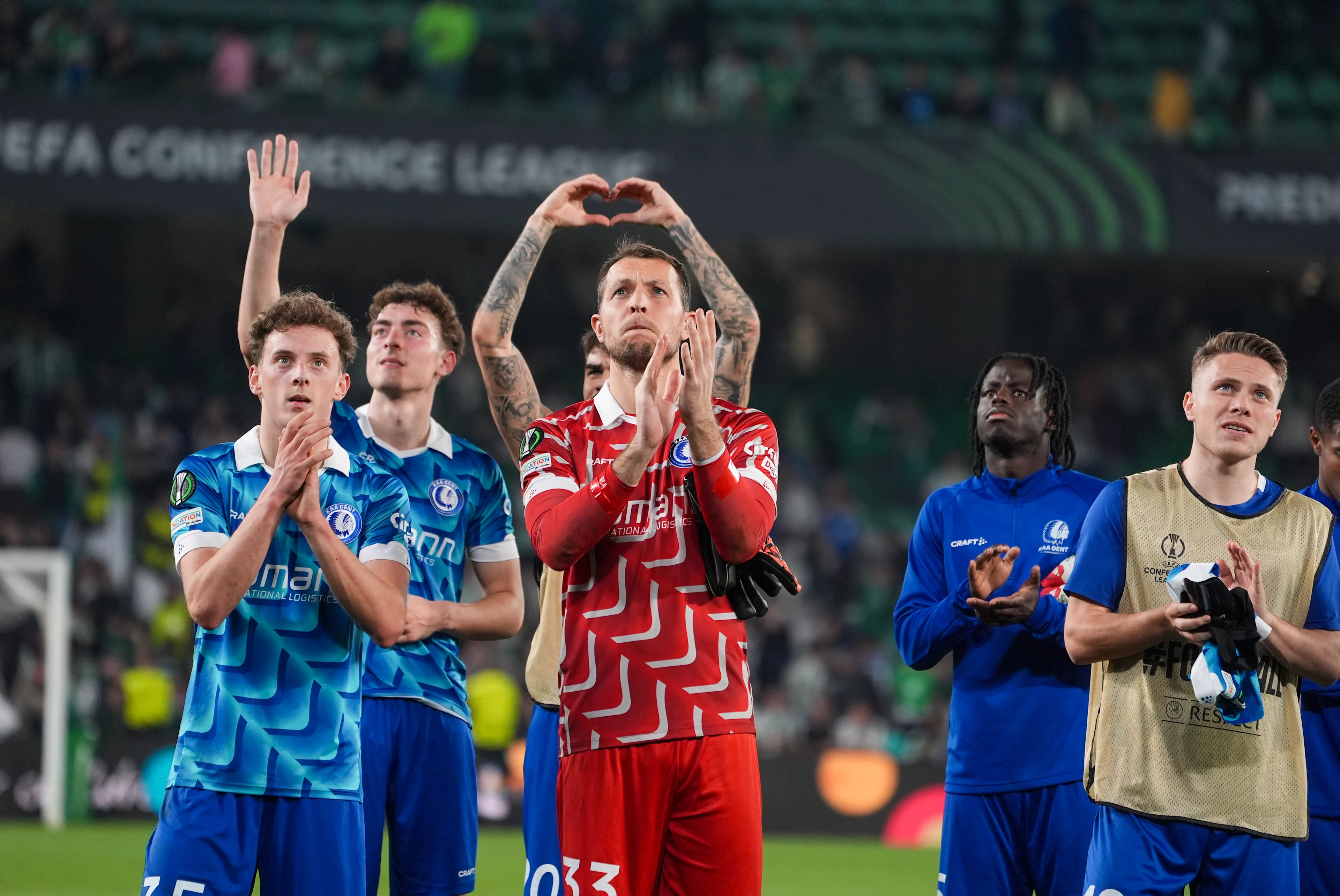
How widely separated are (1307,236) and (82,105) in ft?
38.8

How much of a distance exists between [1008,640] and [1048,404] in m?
0.84

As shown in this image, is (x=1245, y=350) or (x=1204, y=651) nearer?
(x=1204, y=651)

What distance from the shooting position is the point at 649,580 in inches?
159

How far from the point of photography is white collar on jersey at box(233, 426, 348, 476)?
425 cm

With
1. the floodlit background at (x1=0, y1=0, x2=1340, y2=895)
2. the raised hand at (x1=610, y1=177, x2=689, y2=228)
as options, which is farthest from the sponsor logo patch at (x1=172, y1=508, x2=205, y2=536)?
the floodlit background at (x1=0, y1=0, x2=1340, y2=895)

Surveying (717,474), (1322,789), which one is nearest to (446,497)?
(717,474)

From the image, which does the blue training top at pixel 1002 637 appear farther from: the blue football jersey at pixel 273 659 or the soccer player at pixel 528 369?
the blue football jersey at pixel 273 659

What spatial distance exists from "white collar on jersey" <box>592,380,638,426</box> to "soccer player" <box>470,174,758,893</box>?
1.85 ft

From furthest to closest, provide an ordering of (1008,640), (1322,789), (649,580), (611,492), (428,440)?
(428,440) → (1008,640) → (1322,789) → (649,580) → (611,492)

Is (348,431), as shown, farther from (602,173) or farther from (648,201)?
Answer: (602,173)

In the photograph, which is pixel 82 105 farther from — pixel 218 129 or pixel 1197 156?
pixel 1197 156

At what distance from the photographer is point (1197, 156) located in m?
15.4

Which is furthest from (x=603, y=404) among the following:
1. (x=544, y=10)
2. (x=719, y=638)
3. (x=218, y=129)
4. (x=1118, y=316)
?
(x=1118, y=316)

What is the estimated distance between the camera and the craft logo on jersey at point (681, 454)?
13.6 feet
